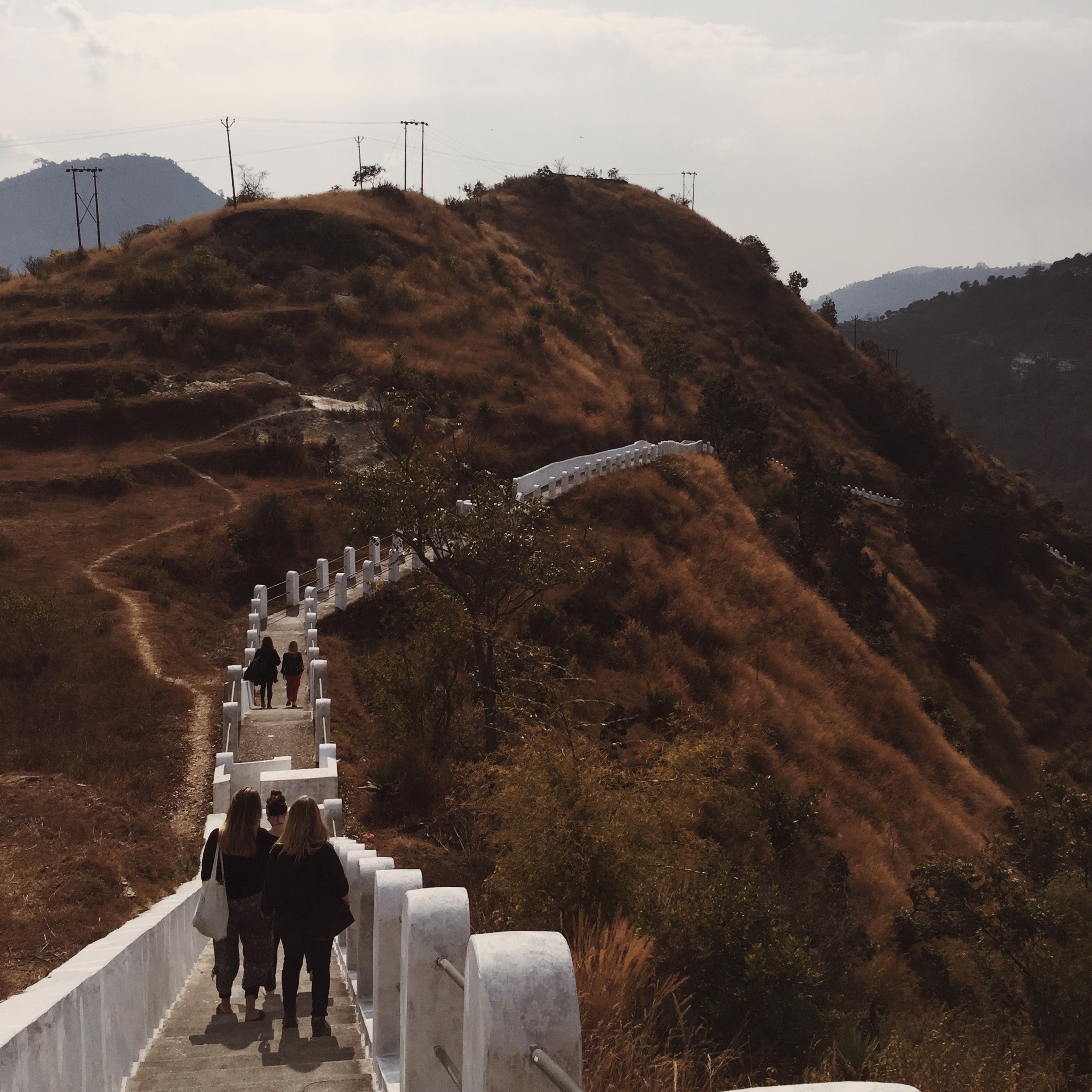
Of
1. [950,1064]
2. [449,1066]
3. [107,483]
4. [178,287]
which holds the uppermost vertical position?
[178,287]

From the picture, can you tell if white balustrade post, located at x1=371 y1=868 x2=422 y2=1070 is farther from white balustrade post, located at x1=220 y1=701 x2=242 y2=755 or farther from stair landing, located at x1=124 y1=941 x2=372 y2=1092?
white balustrade post, located at x1=220 y1=701 x2=242 y2=755

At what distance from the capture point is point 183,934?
8.74 m

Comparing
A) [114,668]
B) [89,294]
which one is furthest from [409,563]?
[89,294]

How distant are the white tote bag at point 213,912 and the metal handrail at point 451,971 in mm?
3251

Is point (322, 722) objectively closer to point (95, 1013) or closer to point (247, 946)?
point (247, 946)

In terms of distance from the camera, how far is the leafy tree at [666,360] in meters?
50.2

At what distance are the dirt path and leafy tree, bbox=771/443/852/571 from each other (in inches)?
912

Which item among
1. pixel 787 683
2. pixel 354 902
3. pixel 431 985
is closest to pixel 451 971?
pixel 431 985

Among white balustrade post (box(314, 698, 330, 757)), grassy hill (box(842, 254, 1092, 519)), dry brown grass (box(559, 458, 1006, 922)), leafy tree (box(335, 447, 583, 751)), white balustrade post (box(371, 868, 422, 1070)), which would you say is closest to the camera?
white balustrade post (box(371, 868, 422, 1070))

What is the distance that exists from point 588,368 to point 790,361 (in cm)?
3290

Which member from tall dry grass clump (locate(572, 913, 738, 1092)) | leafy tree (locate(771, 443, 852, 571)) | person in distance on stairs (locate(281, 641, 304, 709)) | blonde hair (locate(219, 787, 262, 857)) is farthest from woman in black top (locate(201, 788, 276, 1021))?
leafy tree (locate(771, 443, 852, 571))

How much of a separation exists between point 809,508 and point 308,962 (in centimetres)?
3618

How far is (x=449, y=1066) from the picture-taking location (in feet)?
14.3

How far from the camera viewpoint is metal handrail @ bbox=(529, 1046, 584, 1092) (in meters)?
2.89
